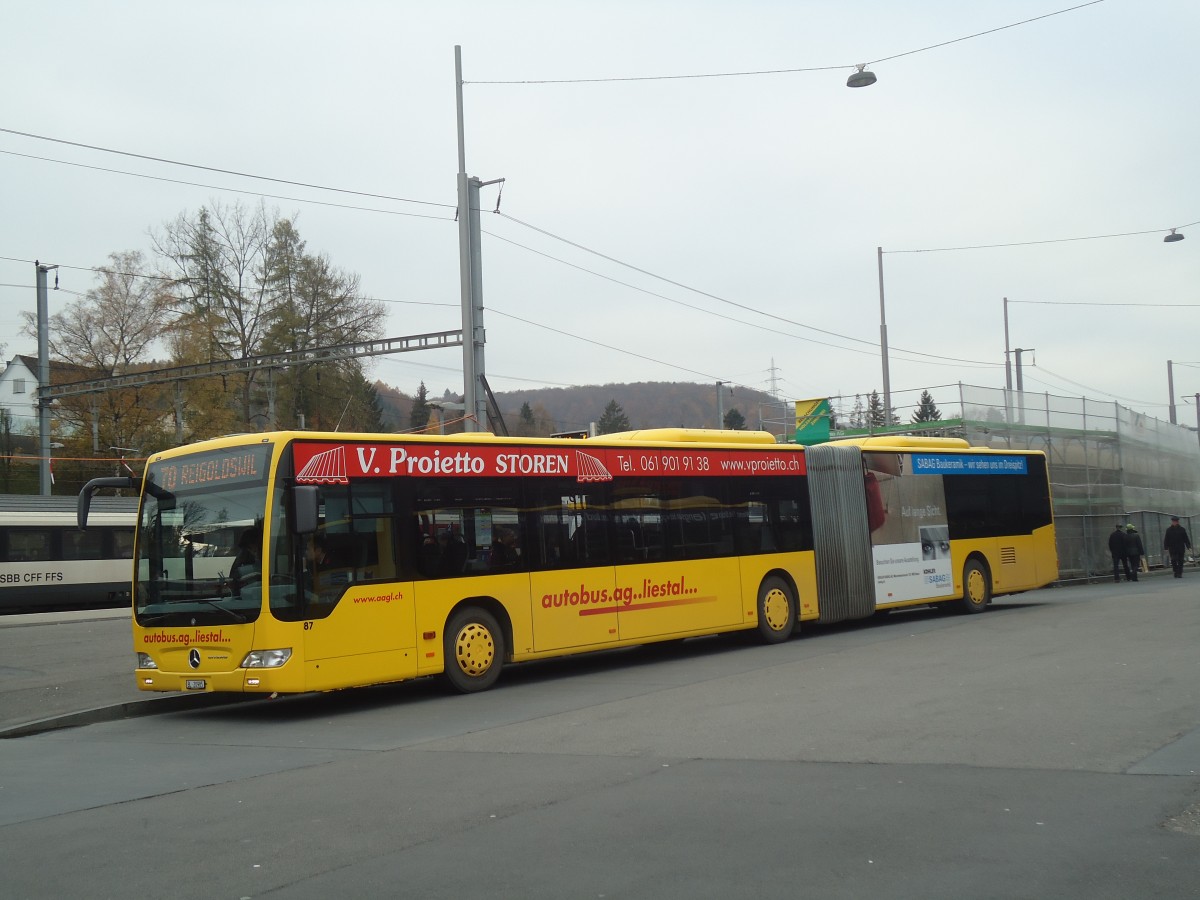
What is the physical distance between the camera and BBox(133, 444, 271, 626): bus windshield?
12039 millimetres

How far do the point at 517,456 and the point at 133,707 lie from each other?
17.9 ft

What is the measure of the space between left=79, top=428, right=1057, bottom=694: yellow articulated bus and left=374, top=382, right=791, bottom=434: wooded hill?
2280 inches

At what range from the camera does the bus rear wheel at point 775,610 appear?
18078mm

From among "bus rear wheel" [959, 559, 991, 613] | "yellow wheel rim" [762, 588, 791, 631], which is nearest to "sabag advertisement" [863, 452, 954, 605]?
"bus rear wheel" [959, 559, 991, 613]

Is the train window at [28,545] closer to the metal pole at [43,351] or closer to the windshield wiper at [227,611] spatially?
the metal pole at [43,351]

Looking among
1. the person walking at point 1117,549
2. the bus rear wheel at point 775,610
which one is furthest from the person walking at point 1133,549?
the bus rear wheel at point 775,610

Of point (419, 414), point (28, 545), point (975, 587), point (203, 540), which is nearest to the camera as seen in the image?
point (203, 540)

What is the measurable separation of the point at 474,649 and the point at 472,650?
4 centimetres

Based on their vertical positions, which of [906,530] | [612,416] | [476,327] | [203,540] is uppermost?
[612,416]


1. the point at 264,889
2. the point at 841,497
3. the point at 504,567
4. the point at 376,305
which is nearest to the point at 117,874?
the point at 264,889

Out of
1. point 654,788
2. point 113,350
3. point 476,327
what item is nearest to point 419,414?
point 113,350

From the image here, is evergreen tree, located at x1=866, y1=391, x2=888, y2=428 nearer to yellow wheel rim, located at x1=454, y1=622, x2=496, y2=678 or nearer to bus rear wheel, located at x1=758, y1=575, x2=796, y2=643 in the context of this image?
bus rear wheel, located at x1=758, y1=575, x2=796, y2=643

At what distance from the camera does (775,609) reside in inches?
723

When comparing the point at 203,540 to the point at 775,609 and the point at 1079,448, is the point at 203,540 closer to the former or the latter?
the point at 775,609
